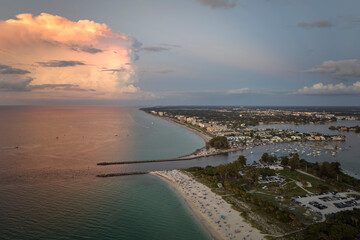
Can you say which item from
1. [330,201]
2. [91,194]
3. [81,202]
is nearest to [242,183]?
[330,201]

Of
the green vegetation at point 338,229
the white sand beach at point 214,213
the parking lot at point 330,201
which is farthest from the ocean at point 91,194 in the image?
the parking lot at point 330,201

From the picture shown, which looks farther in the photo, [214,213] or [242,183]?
[242,183]

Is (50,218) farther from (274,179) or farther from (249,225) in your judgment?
(274,179)

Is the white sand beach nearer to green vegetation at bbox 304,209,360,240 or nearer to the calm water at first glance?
the calm water

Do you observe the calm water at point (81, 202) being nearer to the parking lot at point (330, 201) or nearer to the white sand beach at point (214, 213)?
the white sand beach at point (214, 213)

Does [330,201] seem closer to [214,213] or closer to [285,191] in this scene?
[285,191]

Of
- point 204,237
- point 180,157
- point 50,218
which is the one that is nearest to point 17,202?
point 50,218
